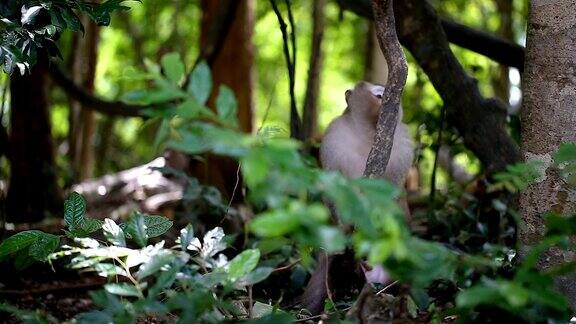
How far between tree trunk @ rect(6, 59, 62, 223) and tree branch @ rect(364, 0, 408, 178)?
365 cm

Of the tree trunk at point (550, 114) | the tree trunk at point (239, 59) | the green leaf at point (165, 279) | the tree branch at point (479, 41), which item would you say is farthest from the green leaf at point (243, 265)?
the tree trunk at point (239, 59)

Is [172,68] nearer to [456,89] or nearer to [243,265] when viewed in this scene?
[243,265]

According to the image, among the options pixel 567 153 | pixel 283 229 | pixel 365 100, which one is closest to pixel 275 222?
pixel 283 229

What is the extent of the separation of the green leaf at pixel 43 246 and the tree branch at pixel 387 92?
0.89m

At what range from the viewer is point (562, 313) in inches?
69.1

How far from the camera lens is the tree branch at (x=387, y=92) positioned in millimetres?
2457

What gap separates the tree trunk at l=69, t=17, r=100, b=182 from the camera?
806 centimetres

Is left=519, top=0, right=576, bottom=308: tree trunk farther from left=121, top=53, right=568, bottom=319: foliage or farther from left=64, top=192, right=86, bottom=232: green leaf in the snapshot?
left=64, top=192, right=86, bottom=232: green leaf

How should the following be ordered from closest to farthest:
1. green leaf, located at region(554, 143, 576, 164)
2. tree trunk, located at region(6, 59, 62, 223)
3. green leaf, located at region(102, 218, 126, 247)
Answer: green leaf, located at region(554, 143, 576, 164)
green leaf, located at region(102, 218, 126, 247)
tree trunk, located at region(6, 59, 62, 223)

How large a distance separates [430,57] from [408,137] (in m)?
0.38

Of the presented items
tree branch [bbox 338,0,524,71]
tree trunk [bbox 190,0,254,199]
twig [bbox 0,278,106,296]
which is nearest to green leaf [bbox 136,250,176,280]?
twig [bbox 0,278,106,296]

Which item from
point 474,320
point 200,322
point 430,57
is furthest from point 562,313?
point 430,57

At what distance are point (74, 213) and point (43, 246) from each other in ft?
0.42

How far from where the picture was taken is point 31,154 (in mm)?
5895
